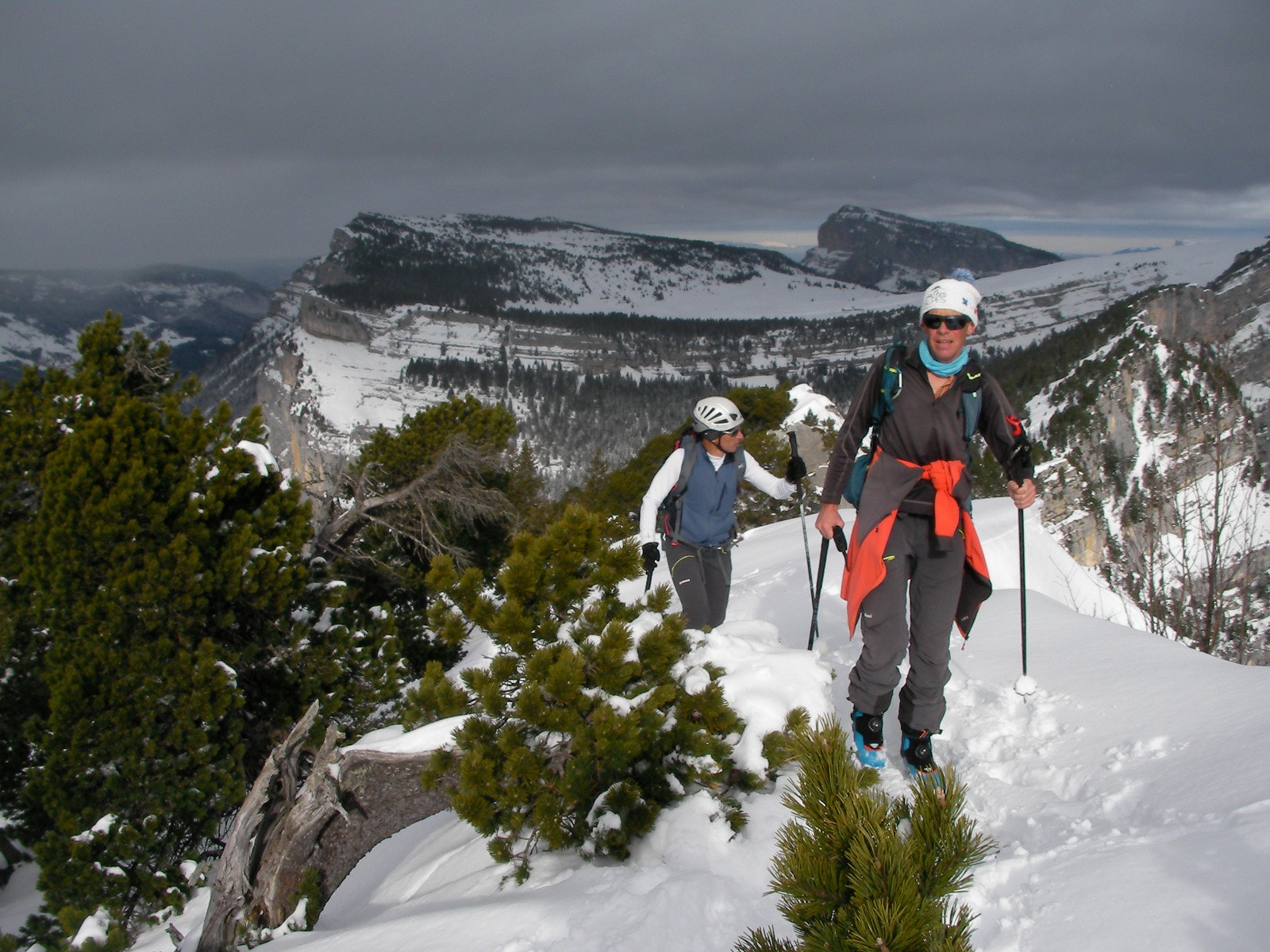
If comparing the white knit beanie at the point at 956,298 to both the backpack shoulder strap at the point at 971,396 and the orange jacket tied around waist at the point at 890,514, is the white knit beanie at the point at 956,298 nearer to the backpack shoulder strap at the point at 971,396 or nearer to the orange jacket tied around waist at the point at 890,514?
the backpack shoulder strap at the point at 971,396

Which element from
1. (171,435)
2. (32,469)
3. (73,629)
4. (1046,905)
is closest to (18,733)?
(73,629)

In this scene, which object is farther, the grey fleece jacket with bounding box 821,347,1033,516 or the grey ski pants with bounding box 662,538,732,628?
the grey ski pants with bounding box 662,538,732,628

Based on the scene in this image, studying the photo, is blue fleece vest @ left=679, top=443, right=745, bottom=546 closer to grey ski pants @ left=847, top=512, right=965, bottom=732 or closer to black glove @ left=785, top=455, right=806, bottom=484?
black glove @ left=785, top=455, right=806, bottom=484

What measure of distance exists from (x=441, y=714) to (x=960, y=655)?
3.31 meters

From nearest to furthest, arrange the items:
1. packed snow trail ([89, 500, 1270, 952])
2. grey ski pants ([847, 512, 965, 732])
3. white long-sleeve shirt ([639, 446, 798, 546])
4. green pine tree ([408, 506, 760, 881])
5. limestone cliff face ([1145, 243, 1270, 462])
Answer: packed snow trail ([89, 500, 1270, 952]), grey ski pants ([847, 512, 965, 732]), green pine tree ([408, 506, 760, 881]), white long-sleeve shirt ([639, 446, 798, 546]), limestone cliff face ([1145, 243, 1270, 462])

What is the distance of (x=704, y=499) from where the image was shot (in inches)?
203

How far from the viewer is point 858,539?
3.39m

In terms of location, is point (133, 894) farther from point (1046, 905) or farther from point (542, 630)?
point (1046, 905)

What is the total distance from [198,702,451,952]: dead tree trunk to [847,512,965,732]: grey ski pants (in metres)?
2.68

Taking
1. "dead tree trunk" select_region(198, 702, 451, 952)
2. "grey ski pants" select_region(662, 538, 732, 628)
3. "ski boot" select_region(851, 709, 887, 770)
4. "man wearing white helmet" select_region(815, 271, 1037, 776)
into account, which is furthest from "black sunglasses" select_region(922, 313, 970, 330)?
"dead tree trunk" select_region(198, 702, 451, 952)

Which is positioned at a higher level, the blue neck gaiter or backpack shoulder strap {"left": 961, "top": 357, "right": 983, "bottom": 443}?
the blue neck gaiter

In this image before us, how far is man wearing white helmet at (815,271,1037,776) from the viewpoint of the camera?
322 centimetres

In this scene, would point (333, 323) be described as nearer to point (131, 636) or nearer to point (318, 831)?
point (131, 636)

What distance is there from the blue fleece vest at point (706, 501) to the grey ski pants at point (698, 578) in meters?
0.09
